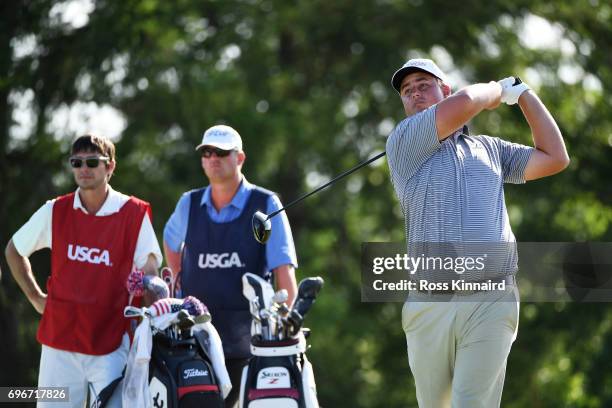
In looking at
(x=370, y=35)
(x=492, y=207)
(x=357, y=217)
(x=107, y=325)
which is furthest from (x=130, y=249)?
(x=357, y=217)

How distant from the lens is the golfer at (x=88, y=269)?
5434mm

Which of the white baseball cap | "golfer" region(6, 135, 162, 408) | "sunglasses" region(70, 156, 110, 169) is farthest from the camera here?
the white baseball cap

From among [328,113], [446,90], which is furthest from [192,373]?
[328,113]

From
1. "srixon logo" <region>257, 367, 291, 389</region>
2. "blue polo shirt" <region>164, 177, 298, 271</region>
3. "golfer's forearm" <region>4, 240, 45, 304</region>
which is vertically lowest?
"srixon logo" <region>257, 367, 291, 389</region>

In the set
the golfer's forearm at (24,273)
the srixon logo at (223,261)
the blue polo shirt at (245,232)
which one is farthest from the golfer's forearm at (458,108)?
the golfer's forearm at (24,273)

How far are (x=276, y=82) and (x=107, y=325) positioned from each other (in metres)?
13.0

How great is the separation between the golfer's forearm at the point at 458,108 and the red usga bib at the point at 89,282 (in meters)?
1.96

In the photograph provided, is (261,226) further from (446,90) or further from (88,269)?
(446,90)

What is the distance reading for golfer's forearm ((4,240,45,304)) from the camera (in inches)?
226

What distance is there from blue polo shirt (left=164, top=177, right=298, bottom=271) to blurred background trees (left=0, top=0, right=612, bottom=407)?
7.51 metres

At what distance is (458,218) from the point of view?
4219 millimetres

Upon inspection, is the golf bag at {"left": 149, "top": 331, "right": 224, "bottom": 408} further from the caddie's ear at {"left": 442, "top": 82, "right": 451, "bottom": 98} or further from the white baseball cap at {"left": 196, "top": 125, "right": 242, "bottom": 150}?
the caddie's ear at {"left": 442, "top": 82, "right": 451, "bottom": 98}

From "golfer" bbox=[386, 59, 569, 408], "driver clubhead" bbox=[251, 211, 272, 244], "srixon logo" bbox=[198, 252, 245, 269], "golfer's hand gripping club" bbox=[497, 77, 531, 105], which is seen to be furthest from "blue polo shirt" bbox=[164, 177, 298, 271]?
"golfer's hand gripping club" bbox=[497, 77, 531, 105]

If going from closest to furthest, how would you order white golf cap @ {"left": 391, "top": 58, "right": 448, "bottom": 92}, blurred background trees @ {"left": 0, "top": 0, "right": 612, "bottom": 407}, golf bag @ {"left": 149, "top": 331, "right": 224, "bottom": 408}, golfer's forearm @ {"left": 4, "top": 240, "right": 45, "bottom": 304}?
white golf cap @ {"left": 391, "top": 58, "right": 448, "bottom": 92} < golf bag @ {"left": 149, "top": 331, "right": 224, "bottom": 408} < golfer's forearm @ {"left": 4, "top": 240, "right": 45, "bottom": 304} < blurred background trees @ {"left": 0, "top": 0, "right": 612, "bottom": 407}
